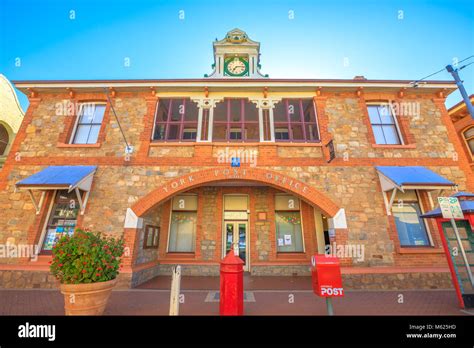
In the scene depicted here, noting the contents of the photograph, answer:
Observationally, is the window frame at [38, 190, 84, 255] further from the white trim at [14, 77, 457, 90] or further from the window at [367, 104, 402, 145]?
the window at [367, 104, 402, 145]

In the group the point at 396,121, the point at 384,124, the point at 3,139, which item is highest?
the point at 3,139

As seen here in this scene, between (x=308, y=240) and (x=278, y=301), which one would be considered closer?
(x=278, y=301)

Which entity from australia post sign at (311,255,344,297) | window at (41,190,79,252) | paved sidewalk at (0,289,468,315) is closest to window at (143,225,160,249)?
paved sidewalk at (0,289,468,315)

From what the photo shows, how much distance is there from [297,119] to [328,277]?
29.1 ft

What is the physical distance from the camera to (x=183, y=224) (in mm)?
10555

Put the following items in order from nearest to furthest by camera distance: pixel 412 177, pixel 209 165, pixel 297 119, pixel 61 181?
pixel 61 181
pixel 412 177
pixel 209 165
pixel 297 119

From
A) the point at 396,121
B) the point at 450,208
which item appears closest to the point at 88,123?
the point at 450,208

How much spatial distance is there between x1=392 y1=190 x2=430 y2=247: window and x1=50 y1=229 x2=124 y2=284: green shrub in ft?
31.7

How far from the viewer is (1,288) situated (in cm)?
693

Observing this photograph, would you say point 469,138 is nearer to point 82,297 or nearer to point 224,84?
point 224,84

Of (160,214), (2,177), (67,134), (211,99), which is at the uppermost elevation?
(211,99)
